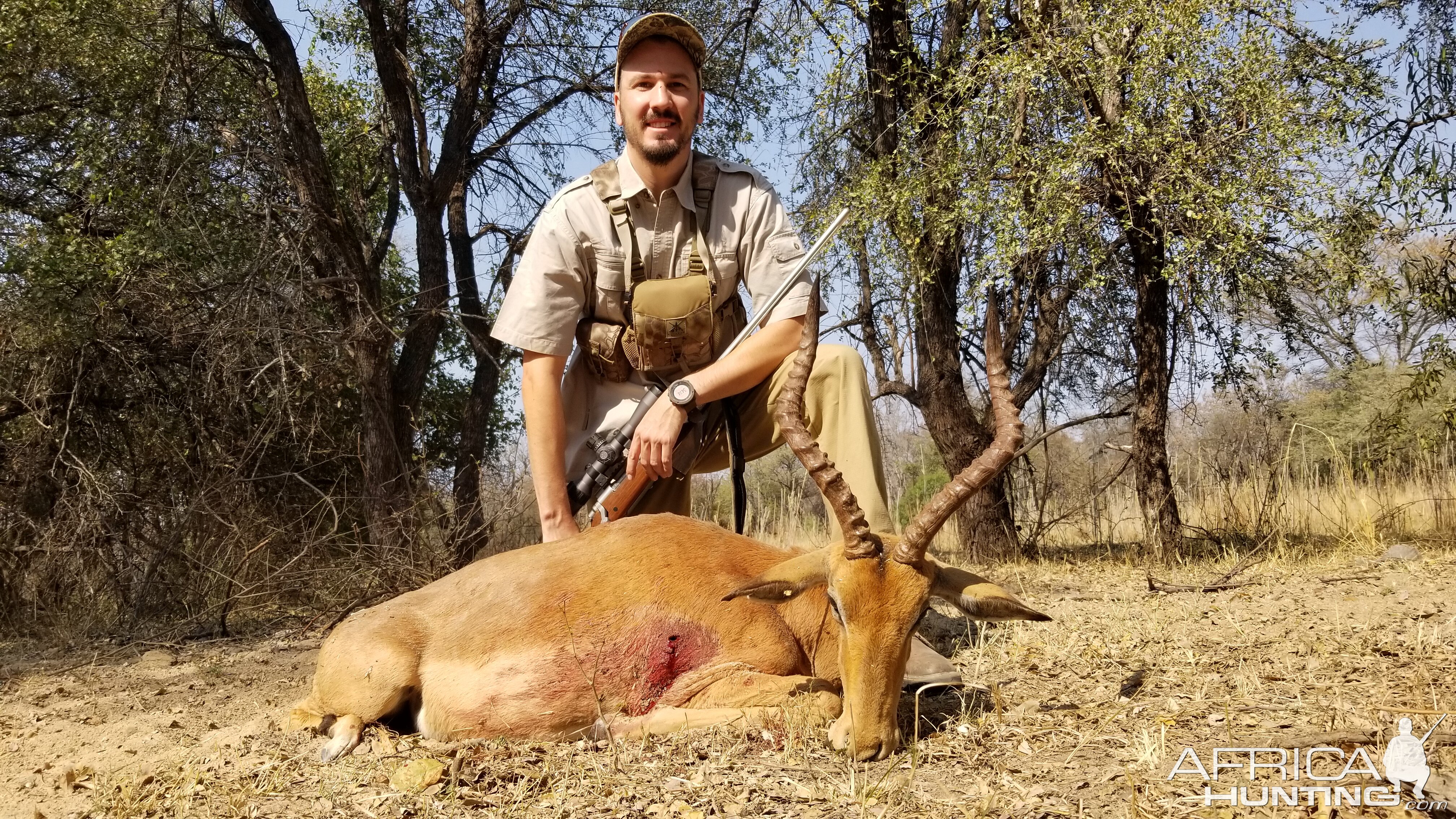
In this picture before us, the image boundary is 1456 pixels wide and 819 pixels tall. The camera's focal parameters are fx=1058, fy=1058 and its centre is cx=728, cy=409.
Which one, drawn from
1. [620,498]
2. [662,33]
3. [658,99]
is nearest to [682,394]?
[620,498]

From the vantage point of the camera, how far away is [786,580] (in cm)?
399

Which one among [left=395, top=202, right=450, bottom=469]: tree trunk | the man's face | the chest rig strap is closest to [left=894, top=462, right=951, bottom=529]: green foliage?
[left=395, top=202, right=450, bottom=469]: tree trunk

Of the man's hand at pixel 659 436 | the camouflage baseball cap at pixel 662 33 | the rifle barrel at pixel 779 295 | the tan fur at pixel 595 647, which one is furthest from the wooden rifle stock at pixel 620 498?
the camouflage baseball cap at pixel 662 33

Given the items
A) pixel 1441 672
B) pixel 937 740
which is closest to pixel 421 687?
pixel 937 740

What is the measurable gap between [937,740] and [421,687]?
6.94 feet

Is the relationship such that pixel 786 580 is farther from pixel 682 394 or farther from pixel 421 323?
pixel 421 323

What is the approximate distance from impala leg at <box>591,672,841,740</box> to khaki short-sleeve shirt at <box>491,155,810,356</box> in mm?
2005

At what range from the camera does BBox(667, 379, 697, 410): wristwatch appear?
5055mm

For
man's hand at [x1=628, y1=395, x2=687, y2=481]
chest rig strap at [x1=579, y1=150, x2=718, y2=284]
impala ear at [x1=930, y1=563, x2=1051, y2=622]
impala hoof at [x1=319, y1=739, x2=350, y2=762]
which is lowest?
impala hoof at [x1=319, y1=739, x2=350, y2=762]

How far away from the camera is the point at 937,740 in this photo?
145 inches

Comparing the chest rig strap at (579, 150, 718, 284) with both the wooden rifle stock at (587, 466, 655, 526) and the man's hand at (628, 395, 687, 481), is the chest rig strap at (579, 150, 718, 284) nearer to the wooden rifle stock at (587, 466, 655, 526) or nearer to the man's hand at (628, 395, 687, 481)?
the man's hand at (628, 395, 687, 481)

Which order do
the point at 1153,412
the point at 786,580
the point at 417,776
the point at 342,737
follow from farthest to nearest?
the point at 1153,412 → the point at 342,737 → the point at 786,580 → the point at 417,776

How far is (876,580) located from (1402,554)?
584 centimetres

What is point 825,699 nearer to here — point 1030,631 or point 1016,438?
point 1016,438
